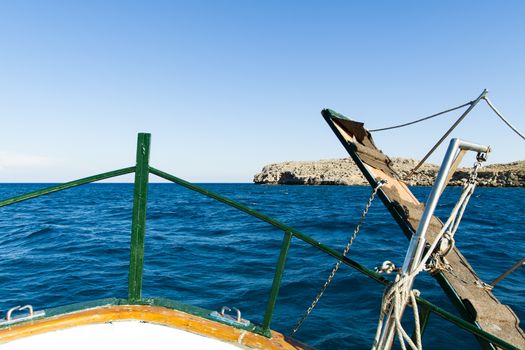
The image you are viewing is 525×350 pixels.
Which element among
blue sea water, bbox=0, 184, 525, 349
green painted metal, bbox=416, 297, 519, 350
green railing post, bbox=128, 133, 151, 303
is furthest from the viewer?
blue sea water, bbox=0, 184, 525, 349

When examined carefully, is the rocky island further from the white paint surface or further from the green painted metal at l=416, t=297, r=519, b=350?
the white paint surface

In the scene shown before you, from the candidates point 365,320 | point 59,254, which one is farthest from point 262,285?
point 59,254

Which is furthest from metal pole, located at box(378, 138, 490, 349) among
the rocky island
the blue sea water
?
the rocky island

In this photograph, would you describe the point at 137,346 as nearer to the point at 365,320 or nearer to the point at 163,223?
the point at 365,320

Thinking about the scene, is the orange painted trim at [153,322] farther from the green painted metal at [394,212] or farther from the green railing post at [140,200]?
the green painted metal at [394,212]

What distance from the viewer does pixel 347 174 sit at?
3671 inches

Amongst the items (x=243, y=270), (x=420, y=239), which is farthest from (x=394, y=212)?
(x=243, y=270)

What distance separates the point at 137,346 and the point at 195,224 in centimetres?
1415

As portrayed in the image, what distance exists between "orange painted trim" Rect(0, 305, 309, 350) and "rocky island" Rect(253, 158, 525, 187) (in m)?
68.7

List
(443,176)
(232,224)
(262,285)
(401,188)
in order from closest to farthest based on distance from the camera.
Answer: (443,176) < (401,188) < (262,285) < (232,224)

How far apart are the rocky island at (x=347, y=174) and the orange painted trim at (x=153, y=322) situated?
68678 mm

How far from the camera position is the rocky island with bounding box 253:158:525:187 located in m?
75.9

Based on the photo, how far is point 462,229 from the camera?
14992mm

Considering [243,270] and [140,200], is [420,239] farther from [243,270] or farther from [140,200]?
[243,270]
